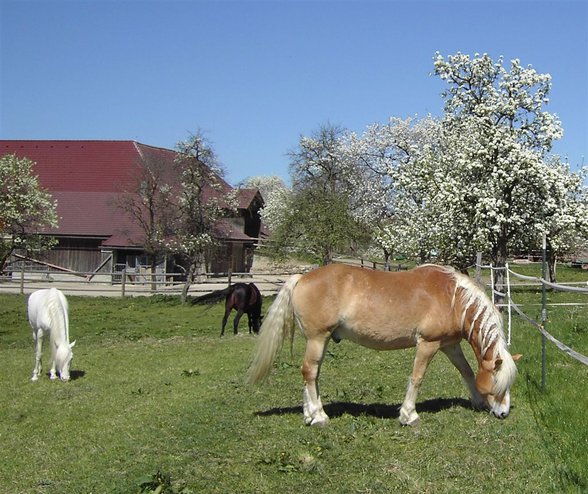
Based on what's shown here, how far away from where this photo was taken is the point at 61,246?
41.8 metres

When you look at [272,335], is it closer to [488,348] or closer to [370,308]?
[370,308]

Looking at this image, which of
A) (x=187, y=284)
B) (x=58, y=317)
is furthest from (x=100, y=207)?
(x=58, y=317)

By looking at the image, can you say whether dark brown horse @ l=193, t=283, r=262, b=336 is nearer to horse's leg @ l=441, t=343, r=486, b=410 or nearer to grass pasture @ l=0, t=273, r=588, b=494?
grass pasture @ l=0, t=273, r=588, b=494

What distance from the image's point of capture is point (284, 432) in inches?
265

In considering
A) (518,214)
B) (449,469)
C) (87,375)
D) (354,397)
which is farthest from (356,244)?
(449,469)

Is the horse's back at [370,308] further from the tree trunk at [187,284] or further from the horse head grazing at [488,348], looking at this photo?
the tree trunk at [187,284]

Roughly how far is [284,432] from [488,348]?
7.38 ft

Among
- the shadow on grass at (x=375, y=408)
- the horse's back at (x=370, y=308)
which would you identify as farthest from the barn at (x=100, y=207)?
the horse's back at (x=370, y=308)

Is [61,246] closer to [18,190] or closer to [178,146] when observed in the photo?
[18,190]

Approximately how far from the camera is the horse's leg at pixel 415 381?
682 centimetres

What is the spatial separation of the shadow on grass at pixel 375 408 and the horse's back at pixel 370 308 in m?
0.78

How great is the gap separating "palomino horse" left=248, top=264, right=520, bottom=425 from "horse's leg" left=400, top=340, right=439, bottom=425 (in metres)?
0.01

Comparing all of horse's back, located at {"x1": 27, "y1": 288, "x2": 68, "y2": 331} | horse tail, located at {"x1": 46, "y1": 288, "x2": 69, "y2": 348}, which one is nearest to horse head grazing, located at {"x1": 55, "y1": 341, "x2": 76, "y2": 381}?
horse tail, located at {"x1": 46, "y1": 288, "x2": 69, "y2": 348}

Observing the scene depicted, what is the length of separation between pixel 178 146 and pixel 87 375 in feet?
72.0
